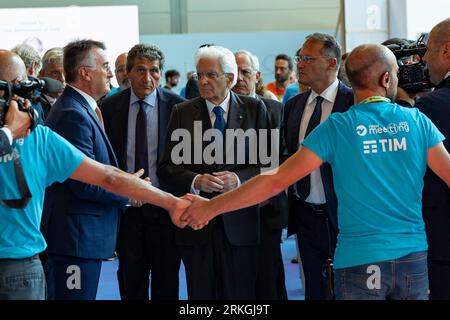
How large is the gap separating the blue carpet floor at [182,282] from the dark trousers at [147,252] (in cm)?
128

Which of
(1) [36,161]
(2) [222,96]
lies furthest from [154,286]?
(1) [36,161]

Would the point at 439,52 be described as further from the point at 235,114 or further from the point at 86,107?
the point at 86,107

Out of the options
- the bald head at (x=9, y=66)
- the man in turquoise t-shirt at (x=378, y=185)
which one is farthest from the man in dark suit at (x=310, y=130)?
the bald head at (x=9, y=66)

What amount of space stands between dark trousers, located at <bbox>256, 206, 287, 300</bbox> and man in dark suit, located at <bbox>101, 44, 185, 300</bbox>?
0.50 metres

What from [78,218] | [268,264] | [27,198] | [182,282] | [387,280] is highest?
[27,198]

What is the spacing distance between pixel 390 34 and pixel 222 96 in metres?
5.34

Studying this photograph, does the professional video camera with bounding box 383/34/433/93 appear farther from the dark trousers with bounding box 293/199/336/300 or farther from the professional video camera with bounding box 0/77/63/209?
the professional video camera with bounding box 0/77/63/209

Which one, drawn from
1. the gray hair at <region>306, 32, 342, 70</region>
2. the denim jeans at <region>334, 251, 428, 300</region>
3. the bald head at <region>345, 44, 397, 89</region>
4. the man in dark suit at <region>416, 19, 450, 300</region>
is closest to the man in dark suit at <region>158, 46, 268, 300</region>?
the gray hair at <region>306, 32, 342, 70</region>

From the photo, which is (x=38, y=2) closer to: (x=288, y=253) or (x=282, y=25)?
(x=282, y=25)

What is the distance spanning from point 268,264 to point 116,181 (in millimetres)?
1662

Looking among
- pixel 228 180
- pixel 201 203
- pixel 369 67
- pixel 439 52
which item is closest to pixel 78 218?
pixel 201 203

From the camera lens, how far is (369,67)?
330cm

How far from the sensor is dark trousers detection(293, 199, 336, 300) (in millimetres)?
4414

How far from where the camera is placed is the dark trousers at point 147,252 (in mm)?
4801
